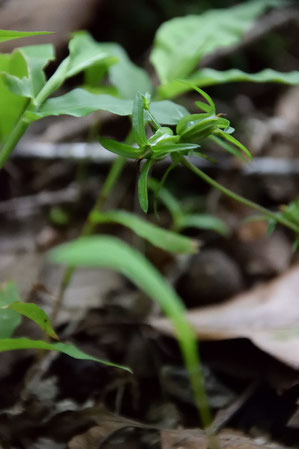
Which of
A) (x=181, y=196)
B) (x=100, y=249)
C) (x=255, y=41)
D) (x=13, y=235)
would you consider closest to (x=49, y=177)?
(x=13, y=235)

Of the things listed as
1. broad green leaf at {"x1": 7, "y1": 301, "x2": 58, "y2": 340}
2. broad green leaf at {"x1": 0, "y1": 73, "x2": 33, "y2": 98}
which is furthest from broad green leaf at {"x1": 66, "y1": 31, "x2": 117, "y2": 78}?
broad green leaf at {"x1": 7, "y1": 301, "x2": 58, "y2": 340}

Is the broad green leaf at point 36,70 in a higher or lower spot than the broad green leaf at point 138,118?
higher

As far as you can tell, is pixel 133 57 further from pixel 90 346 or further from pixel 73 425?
pixel 73 425

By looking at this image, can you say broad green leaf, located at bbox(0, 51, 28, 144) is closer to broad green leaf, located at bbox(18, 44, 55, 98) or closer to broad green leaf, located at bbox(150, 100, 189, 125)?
broad green leaf, located at bbox(18, 44, 55, 98)

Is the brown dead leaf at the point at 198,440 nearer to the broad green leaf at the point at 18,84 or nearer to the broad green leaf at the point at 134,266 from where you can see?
the broad green leaf at the point at 134,266

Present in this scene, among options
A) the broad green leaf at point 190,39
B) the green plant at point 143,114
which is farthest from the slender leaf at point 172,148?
the broad green leaf at point 190,39

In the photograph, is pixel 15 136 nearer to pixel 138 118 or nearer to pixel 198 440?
pixel 138 118
